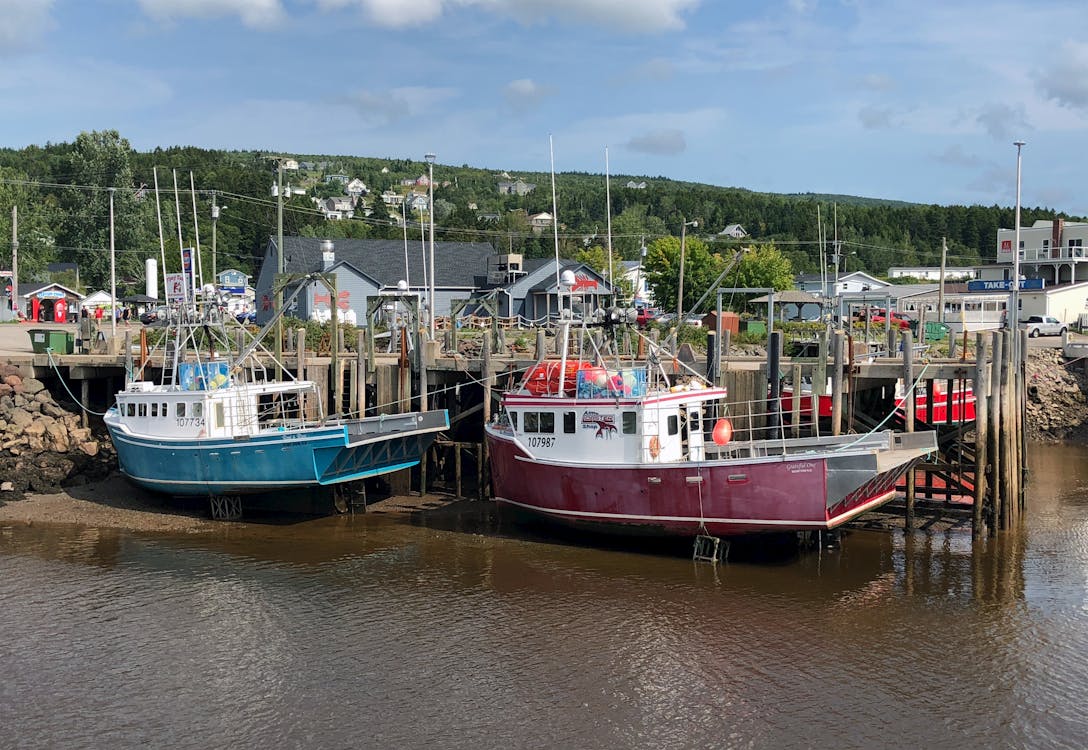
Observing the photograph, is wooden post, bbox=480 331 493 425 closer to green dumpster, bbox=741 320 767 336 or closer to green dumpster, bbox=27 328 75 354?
green dumpster, bbox=27 328 75 354

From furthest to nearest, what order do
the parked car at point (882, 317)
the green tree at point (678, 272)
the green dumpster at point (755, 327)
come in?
the green tree at point (678, 272)
the parked car at point (882, 317)
the green dumpster at point (755, 327)

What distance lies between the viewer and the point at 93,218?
73.7m

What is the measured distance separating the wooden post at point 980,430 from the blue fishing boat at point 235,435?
39.4 feet

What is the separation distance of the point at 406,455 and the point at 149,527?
20.3ft

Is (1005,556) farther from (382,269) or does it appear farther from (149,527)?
(382,269)

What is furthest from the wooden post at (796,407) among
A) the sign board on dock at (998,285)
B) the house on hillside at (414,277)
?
the sign board on dock at (998,285)

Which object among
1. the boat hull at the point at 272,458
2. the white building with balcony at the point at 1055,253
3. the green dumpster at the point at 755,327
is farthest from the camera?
the white building with balcony at the point at 1055,253

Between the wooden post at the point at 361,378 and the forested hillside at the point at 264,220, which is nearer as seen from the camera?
the wooden post at the point at 361,378

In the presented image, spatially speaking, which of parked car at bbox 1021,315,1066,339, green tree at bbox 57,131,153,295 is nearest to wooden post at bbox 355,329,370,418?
parked car at bbox 1021,315,1066,339

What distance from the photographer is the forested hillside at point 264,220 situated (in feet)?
240

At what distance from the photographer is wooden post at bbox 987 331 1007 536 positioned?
22.6 m

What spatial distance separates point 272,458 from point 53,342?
1322 centimetres

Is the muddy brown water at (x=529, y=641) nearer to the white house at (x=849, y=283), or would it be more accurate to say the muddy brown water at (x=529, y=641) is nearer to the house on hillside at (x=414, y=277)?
the house on hillside at (x=414, y=277)

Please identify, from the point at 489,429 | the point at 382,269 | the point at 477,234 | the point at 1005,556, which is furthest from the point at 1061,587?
the point at 477,234
